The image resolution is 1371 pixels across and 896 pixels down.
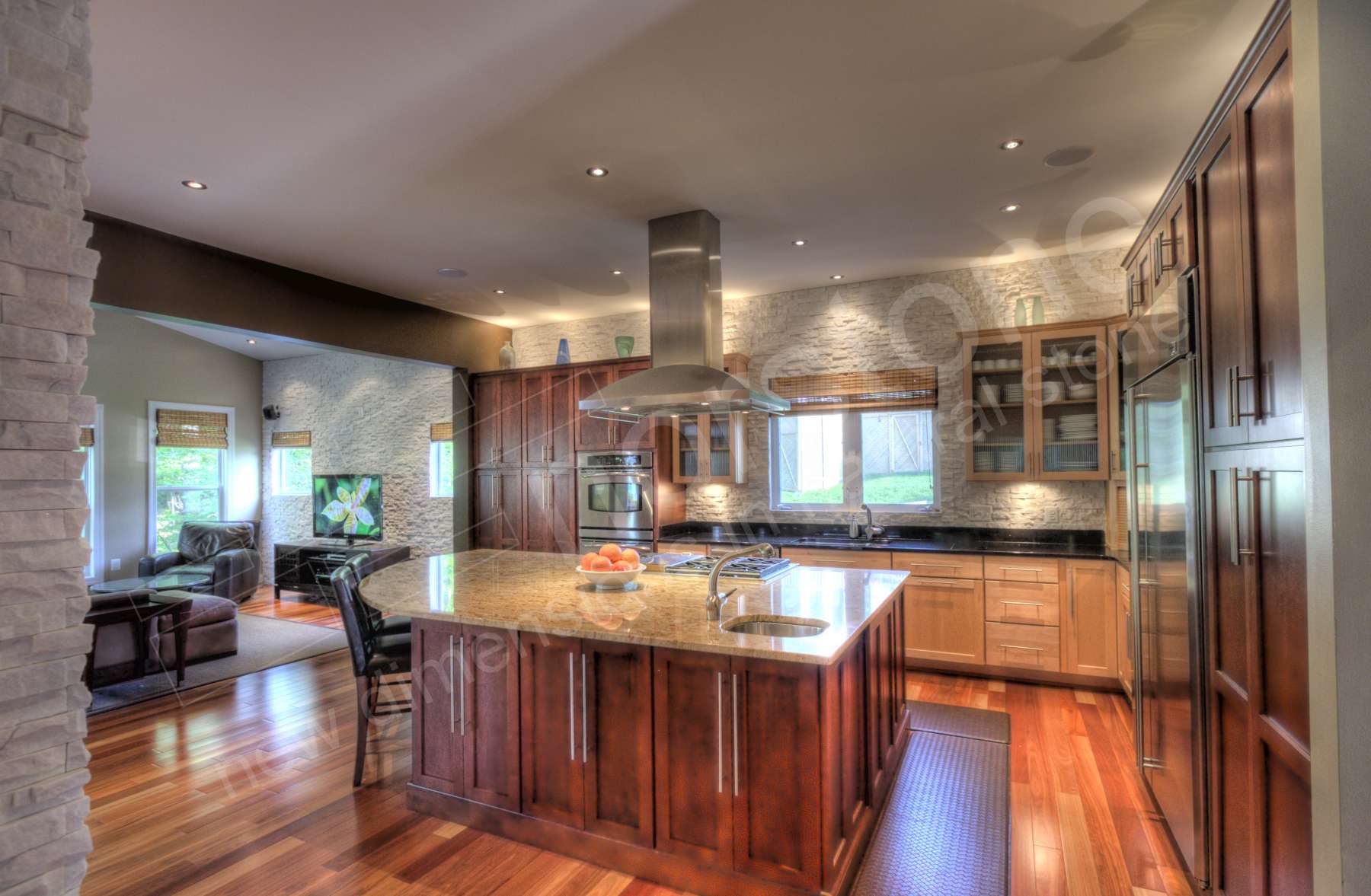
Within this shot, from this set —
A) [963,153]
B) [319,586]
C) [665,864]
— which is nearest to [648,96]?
[963,153]

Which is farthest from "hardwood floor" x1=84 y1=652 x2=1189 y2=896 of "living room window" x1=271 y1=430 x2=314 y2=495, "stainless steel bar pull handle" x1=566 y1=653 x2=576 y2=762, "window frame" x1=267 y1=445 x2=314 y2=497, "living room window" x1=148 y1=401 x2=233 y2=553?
"window frame" x1=267 y1=445 x2=314 y2=497

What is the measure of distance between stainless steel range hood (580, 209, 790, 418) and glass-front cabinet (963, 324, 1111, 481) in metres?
1.79

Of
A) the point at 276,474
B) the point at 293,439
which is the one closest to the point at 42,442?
the point at 293,439

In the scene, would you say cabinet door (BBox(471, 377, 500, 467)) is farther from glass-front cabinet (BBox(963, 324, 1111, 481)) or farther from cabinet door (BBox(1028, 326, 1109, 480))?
cabinet door (BBox(1028, 326, 1109, 480))

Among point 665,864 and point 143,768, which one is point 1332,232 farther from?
point 143,768

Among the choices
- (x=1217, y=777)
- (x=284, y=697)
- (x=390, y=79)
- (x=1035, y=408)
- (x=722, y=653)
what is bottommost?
(x=284, y=697)

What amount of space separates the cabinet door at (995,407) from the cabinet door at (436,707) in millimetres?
3599

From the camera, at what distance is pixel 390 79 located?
2.38 meters

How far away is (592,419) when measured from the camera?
18.4 ft

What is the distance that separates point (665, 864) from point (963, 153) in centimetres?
315

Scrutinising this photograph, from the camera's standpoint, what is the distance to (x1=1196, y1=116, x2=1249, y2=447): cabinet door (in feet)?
5.65

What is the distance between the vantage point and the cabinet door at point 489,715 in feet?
8.30

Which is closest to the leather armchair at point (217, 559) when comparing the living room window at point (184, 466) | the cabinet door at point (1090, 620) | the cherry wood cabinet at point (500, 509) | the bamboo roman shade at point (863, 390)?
the living room window at point (184, 466)

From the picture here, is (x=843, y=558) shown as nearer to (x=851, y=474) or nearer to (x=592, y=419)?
(x=851, y=474)
